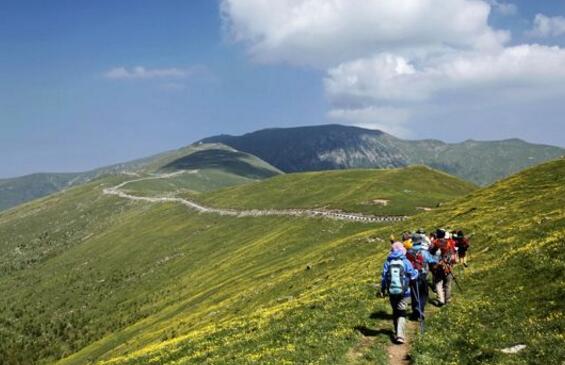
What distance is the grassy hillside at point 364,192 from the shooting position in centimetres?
11569

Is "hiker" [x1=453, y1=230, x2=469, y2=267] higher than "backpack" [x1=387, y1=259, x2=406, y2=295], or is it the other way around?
"backpack" [x1=387, y1=259, x2=406, y2=295]

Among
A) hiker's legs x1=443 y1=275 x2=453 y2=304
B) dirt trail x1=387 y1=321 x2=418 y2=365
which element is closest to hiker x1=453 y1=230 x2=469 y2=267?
hiker's legs x1=443 y1=275 x2=453 y2=304

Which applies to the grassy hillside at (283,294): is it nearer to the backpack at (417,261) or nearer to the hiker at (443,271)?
the hiker at (443,271)

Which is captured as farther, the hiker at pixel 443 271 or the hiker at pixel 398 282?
the hiker at pixel 443 271

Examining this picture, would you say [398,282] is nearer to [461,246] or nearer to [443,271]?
[443,271]

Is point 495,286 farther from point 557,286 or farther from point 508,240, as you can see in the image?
point 508,240

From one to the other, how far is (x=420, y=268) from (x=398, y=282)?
317cm

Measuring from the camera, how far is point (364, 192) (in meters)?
135

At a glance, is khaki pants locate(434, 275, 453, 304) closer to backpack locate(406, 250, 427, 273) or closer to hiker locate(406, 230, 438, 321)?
hiker locate(406, 230, 438, 321)

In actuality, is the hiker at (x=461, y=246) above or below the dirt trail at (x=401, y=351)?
above

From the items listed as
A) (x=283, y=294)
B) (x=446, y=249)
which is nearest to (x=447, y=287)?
(x=446, y=249)

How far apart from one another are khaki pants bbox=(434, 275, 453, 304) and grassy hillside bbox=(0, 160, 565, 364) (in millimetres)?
856

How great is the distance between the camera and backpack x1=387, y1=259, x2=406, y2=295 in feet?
76.6

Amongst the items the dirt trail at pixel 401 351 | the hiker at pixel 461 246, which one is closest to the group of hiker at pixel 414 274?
the dirt trail at pixel 401 351
